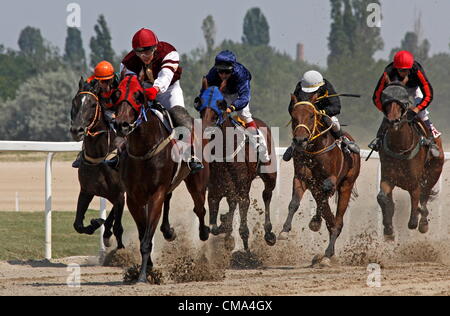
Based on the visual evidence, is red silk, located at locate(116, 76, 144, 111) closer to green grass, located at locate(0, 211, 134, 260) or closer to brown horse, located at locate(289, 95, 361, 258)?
brown horse, located at locate(289, 95, 361, 258)

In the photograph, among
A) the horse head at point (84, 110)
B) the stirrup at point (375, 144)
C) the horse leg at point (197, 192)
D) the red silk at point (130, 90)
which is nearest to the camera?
the red silk at point (130, 90)

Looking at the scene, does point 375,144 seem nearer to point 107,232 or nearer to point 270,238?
point 270,238

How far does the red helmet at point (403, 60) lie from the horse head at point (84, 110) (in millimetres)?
3646

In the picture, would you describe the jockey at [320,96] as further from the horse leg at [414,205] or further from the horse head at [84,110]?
the horse head at [84,110]

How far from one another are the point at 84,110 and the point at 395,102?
349cm

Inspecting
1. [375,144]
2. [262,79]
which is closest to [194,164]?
[375,144]

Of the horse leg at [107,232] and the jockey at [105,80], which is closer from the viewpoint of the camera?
the jockey at [105,80]

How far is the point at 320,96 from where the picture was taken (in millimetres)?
10250

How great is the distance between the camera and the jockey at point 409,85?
1098 cm

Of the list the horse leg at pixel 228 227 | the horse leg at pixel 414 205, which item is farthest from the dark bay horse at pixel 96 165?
the horse leg at pixel 414 205

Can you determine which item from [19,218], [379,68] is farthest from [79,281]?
[379,68]

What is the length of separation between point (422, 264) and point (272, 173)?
6.50 ft
